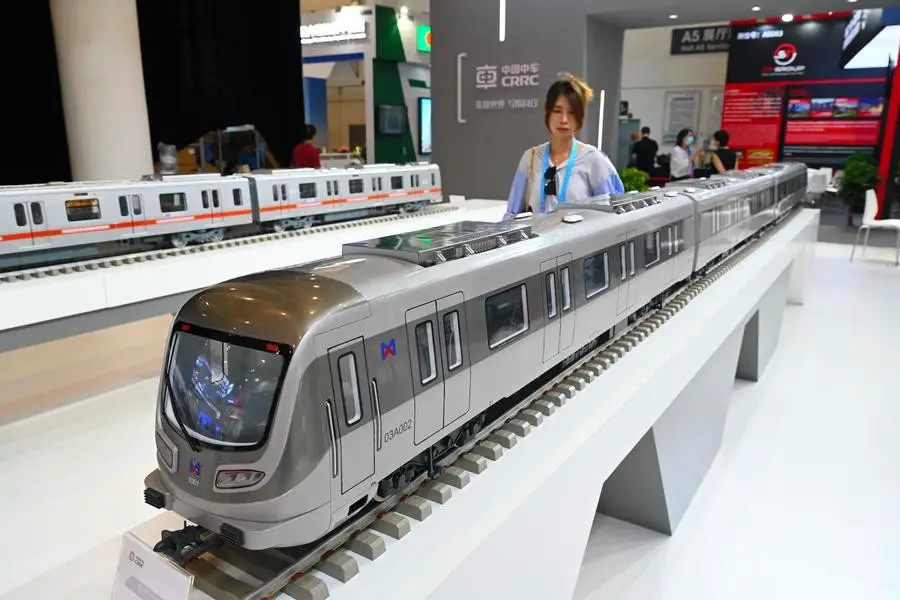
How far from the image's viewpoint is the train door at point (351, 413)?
74.5 inches

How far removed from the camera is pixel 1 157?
9.62 m

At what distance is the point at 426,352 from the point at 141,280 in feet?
11.1

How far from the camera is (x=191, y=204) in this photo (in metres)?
5.72

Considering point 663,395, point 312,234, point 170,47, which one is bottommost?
point 663,395

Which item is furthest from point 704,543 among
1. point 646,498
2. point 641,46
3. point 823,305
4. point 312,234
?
point 641,46

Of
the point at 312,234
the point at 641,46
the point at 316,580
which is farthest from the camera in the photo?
the point at 641,46

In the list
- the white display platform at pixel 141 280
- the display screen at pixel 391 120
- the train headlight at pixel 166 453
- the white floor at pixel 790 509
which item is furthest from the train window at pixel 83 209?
the display screen at pixel 391 120

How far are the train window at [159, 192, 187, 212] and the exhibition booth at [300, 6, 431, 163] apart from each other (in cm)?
1223

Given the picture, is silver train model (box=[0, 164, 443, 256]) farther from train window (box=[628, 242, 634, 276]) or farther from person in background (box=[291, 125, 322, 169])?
person in background (box=[291, 125, 322, 169])

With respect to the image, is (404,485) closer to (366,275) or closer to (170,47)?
(366,275)

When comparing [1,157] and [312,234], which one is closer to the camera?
[312,234]

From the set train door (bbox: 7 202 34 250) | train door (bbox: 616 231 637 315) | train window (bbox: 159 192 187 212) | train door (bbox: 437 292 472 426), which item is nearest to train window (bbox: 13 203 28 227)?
train door (bbox: 7 202 34 250)

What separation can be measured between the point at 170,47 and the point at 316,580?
38.4ft

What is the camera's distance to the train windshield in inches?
70.9
